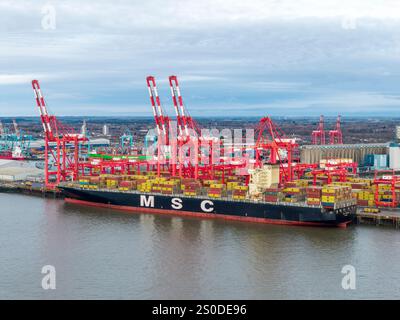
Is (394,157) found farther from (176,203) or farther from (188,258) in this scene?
(188,258)

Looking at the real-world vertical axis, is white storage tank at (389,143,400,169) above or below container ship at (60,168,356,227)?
above

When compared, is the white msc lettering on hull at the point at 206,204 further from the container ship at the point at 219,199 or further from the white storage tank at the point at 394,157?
the white storage tank at the point at 394,157

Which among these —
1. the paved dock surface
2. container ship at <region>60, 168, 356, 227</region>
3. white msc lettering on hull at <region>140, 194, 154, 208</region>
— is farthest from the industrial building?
the paved dock surface

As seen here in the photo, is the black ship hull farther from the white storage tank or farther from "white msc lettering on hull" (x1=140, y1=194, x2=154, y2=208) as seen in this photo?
the white storage tank

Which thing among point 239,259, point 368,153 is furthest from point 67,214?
point 368,153

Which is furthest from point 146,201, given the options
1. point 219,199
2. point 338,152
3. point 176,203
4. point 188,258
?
point 338,152

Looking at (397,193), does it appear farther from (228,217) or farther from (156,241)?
(156,241)
